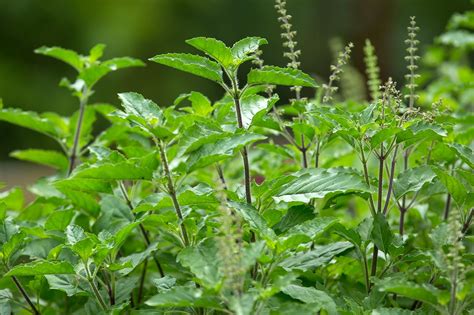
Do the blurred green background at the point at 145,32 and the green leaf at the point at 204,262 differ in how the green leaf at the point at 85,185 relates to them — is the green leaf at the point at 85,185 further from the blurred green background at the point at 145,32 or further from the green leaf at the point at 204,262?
the blurred green background at the point at 145,32

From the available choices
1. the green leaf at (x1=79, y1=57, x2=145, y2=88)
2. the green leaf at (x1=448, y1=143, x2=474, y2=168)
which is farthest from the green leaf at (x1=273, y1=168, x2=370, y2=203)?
the green leaf at (x1=79, y1=57, x2=145, y2=88)

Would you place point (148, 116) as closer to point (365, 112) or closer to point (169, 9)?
point (365, 112)

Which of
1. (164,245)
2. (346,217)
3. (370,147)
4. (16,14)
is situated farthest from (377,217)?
(16,14)

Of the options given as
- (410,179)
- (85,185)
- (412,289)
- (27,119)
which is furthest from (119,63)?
(412,289)

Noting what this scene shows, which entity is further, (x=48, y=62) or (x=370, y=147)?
(x=48, y=62)

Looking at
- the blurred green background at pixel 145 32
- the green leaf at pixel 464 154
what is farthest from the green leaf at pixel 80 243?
the blurred green background at pixel 145 32

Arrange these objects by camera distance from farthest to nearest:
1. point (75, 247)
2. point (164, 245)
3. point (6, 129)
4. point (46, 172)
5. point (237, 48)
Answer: point (6, 129) < point (46, 172) < point (164, 245) < point (237, 48) < point (75, 247)

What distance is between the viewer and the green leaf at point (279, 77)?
1548 millimetres

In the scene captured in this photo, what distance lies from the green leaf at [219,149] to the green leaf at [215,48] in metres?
0.18

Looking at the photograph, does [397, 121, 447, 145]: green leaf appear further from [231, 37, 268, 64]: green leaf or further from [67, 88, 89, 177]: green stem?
[67, 88, 89, 177]: green stem

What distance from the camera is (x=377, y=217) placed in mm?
1649

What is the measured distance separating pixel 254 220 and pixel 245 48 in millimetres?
412

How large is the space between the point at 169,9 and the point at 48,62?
6.94 feet

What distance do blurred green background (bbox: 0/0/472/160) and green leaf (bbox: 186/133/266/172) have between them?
359 inches
